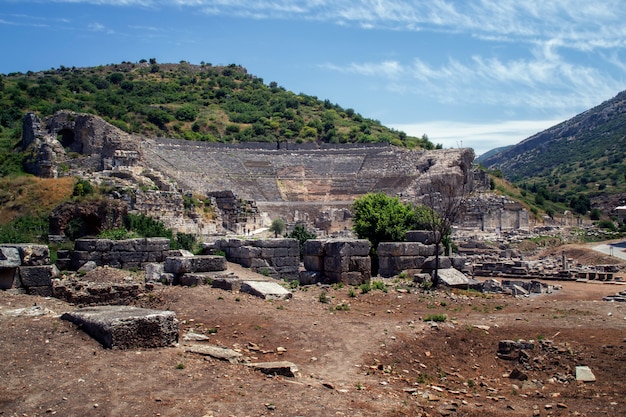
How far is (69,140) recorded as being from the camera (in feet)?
149

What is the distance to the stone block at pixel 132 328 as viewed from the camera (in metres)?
6.59

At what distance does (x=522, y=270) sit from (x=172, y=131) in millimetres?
45157

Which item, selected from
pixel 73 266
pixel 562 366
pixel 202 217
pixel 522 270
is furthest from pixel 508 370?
pixel 202 217

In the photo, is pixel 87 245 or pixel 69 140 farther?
pixel 69 140

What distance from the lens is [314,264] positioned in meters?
14.6

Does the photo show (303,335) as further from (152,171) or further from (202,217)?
(152,171)

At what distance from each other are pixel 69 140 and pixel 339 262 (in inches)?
1455

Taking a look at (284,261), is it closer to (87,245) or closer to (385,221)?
(87,245)

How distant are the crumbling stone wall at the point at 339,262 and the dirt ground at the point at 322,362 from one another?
2.20 m

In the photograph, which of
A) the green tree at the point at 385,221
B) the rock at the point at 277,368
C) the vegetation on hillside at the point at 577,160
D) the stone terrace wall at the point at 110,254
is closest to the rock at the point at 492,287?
the green tree at the point at 385,221

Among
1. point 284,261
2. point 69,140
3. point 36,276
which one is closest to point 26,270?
point 36,276

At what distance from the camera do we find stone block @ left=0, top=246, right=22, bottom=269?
968 centimetres

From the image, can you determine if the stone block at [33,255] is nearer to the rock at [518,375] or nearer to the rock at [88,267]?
the rock at [88,267]

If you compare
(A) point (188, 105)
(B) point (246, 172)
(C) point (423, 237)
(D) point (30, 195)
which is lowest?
(C) point (423, 237)
